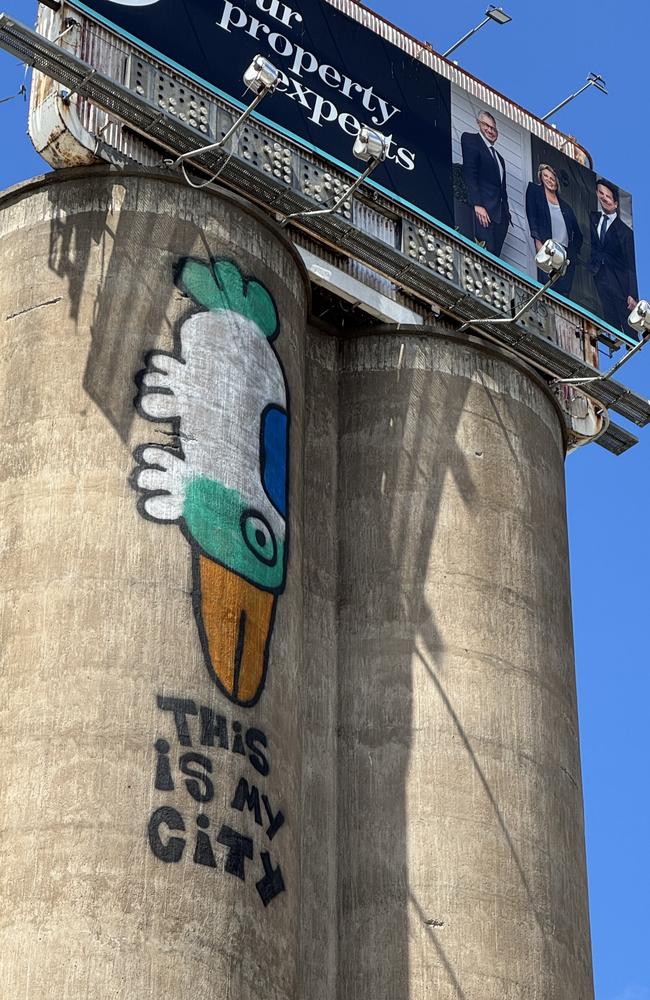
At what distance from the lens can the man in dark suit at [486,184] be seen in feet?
144

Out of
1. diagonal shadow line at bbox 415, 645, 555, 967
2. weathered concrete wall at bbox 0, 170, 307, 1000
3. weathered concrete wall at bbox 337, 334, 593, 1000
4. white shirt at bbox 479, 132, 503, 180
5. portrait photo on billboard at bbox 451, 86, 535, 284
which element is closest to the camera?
weathered concrete wall at bbox 0, 170, 307, 1000

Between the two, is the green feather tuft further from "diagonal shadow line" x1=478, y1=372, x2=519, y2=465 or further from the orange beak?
"diagonal shadow line" x1=478, y1=372, x2=519, y2=465

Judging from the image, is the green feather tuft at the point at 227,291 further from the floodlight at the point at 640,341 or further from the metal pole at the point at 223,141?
the floodlight at the point at 640,341

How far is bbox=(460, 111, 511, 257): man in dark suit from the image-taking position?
4403 cm

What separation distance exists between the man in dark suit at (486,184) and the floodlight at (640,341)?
322 centimetres

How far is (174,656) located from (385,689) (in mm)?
5953

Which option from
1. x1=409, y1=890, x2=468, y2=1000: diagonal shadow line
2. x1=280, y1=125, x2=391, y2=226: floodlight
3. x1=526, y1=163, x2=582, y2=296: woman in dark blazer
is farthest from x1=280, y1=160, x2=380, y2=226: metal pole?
x1=409, y1=890, x2=468, y2=1000: diagonal shadow line

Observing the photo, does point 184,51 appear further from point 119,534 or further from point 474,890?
point 474,890

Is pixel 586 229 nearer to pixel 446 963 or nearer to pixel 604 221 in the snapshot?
pixel 604 221

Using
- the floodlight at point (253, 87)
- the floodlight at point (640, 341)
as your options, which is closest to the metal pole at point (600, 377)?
the floodlight at point (640, 341)

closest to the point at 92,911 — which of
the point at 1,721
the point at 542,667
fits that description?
the point at 1,721

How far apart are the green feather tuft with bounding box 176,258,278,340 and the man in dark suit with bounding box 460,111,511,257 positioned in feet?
28.4

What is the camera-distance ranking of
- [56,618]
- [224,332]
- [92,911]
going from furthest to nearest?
1. [224,332]
2. [56,618]
3. [92,911]

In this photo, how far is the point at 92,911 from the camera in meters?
29.7
